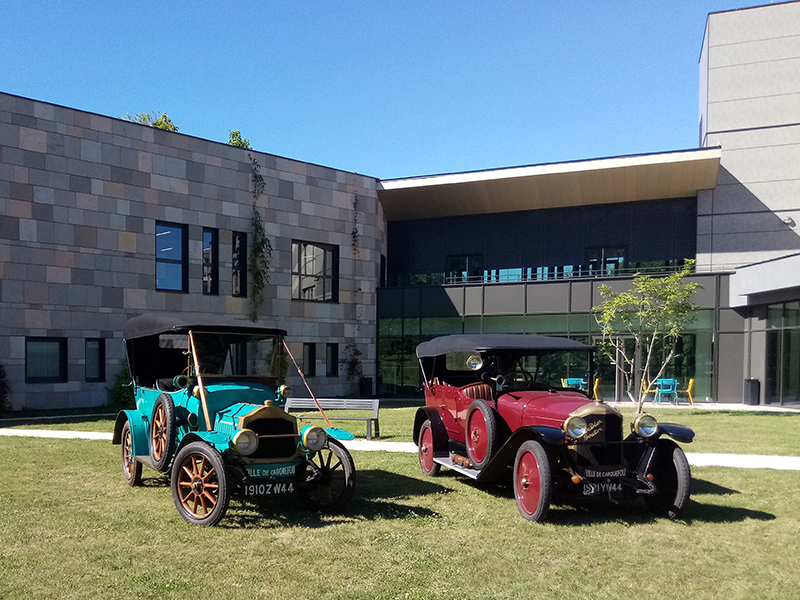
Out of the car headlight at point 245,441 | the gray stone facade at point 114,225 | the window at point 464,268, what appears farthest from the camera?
the window at point 464,268

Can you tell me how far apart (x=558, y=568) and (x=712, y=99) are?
89.4 feet

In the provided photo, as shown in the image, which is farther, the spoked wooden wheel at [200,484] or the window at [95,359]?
the window at [95,359]

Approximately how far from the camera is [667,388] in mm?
26078

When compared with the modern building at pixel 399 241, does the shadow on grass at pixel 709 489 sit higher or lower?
lower

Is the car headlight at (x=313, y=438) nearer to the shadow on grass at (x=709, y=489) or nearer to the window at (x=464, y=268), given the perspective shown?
the shadow on grass at (x=709, y=489)

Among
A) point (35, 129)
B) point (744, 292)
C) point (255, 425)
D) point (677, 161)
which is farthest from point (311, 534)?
point (677, 161)

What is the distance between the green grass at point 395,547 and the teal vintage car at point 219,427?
1.10 ft

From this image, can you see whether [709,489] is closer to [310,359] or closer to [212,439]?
[212,439]

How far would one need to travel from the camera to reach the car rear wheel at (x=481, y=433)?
8.55 m

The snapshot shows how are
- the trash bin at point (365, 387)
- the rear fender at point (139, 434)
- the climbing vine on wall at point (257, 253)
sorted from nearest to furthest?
the rear fender at point (139, 434) → the climbing vine on wall at point (257, 253) → the trash bin at point (365, 387)

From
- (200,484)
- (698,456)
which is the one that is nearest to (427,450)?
(200,484)

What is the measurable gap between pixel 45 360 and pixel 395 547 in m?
18.1

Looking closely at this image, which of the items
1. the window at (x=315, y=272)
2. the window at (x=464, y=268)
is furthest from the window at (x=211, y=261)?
the window at (x=464, y=268)

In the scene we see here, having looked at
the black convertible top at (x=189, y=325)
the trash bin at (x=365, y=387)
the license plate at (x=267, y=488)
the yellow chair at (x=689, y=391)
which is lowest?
the trash bin at (x=365, y=387)
